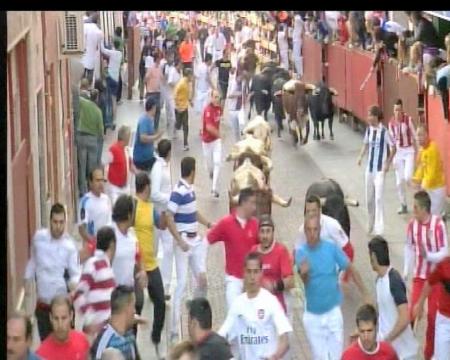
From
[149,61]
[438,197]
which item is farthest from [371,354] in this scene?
[149,61]

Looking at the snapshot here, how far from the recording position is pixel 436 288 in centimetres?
966

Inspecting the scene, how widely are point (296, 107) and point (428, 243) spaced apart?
9.94m

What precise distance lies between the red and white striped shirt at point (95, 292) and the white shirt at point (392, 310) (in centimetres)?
166

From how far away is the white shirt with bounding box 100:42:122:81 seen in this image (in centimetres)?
1658

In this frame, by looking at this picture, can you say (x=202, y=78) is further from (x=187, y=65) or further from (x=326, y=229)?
(x=326, y=229)

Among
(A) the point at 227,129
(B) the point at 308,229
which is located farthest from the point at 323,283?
(A) the point at 227,129

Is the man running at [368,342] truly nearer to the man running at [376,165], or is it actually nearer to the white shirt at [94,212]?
the white shirt at [94,212]

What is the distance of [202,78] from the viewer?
20344 mm

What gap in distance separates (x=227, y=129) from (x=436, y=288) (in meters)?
9.95

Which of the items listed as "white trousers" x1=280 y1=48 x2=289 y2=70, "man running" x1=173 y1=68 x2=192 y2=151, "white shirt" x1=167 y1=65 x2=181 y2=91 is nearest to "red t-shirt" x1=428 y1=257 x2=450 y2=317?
"man running" x1=173 y1=68 x2=192 y2=151

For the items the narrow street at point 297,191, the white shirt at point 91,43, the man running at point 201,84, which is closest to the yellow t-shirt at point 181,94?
the narrow street at point 297,191

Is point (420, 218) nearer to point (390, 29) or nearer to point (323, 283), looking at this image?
point (323, 283)

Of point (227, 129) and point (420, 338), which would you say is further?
point (227, 129)

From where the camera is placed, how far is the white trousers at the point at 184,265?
36.7 feet
